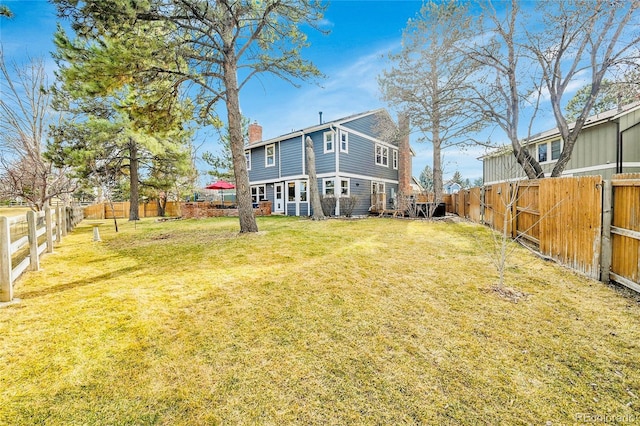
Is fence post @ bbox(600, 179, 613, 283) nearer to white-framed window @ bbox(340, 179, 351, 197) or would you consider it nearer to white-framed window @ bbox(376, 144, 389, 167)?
white-framed window @ bbox(340, 179, 351, 197)

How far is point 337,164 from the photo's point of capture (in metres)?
16.6

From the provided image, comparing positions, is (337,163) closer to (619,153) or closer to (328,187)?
(328,187)

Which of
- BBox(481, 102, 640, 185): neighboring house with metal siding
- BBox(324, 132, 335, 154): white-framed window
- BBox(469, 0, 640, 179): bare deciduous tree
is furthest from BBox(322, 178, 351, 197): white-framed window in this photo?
BBox(469, 0, 640, 179): bare deciduous tree

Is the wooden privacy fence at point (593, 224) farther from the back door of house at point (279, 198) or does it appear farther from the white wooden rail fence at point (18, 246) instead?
the back door of house at point (279, 198)

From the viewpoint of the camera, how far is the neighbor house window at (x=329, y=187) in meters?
17.1

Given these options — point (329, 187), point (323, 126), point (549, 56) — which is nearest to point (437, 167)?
point (329, 187)

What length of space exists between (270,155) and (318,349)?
18.9 metres

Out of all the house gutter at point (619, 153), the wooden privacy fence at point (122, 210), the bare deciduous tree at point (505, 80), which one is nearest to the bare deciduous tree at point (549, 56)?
the bare deciduous tree at point (505, 80)

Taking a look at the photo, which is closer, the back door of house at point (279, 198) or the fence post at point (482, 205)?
the fence post at point (482, 205)

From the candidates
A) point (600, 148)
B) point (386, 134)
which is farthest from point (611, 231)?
point (386, 134)

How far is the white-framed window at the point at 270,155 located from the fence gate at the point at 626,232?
59.3 feet

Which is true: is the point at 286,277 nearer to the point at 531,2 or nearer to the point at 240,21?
the point at 240,21

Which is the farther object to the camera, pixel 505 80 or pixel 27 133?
pixel 27 133

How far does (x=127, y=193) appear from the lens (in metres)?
24.2
